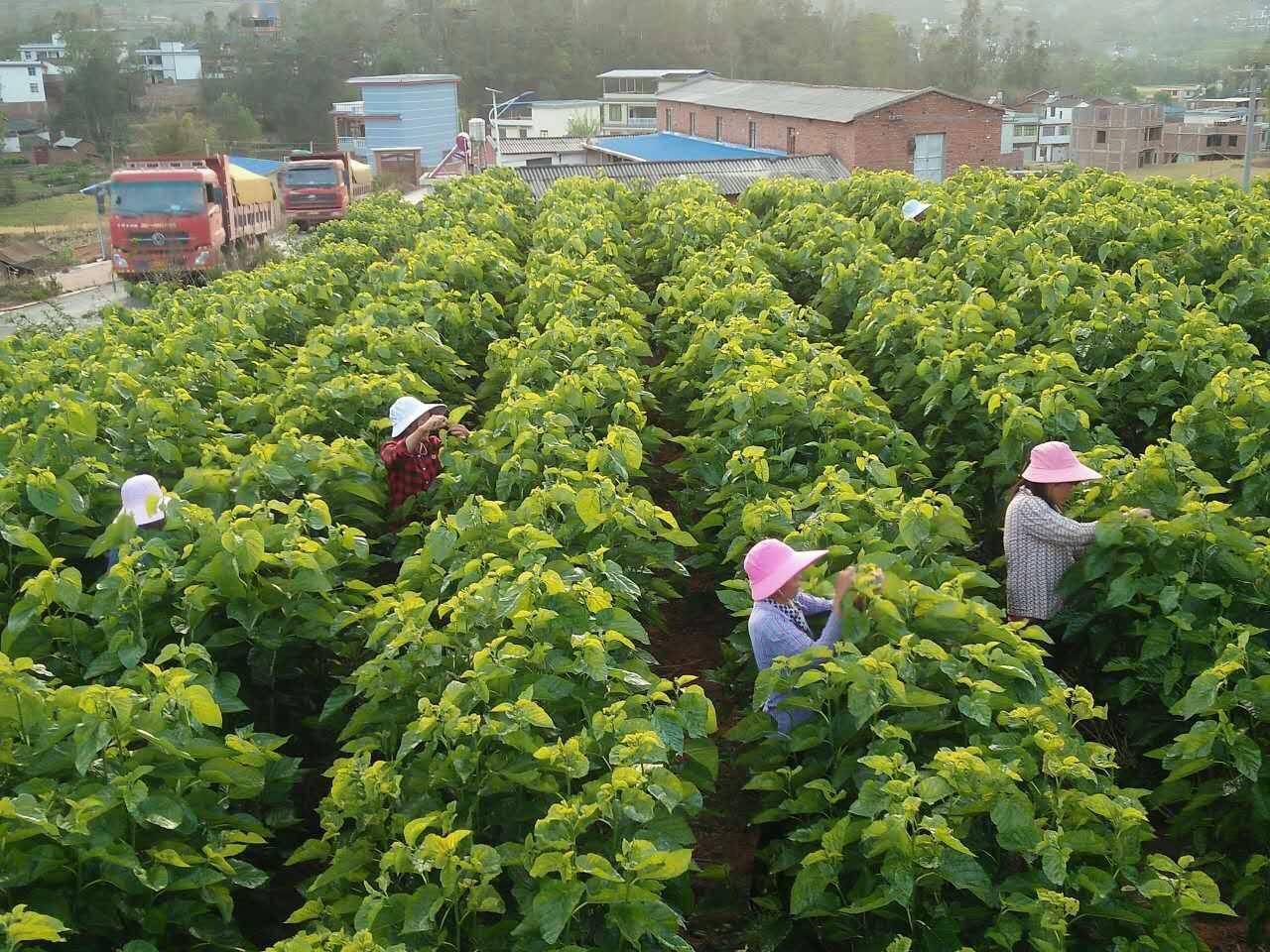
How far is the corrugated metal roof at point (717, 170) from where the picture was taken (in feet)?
103

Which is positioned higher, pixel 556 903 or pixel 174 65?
pixel 174 65

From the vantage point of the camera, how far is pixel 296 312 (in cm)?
1063

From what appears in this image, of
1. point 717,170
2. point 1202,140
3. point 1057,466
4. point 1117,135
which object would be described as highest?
point 1057,466

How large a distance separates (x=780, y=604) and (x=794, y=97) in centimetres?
4346

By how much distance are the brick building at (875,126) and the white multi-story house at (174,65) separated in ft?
199

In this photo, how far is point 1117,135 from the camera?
177ft

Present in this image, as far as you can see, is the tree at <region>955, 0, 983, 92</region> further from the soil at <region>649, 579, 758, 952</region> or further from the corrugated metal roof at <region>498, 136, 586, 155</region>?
the soil at <region>649, 579, 758, 952</region>

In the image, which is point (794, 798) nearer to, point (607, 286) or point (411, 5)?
point (607, 286)

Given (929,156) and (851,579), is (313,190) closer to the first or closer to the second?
(929,156)

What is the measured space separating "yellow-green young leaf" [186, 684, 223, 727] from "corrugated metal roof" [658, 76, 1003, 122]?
120 feet

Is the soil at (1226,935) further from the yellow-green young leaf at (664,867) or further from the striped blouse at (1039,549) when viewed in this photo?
the yellow-green young leaf at (664,867)

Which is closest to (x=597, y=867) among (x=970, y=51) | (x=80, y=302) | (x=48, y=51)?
(x=80, y=302)

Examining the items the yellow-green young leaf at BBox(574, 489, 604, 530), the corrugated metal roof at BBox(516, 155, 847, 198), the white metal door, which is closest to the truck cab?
the corrugated metal roof at BBox(516, 155, 847, 198)

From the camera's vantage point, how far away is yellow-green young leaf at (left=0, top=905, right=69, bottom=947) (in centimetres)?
320
